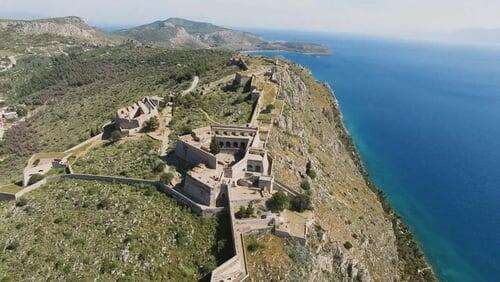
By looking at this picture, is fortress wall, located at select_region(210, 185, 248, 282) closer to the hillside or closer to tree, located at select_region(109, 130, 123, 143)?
the hillside

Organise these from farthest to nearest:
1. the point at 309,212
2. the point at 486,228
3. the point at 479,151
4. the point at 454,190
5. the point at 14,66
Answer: the point at 14,66 < the point at 479,151 < the point at 454,190 < the point at 486,228 < the point at 309,212

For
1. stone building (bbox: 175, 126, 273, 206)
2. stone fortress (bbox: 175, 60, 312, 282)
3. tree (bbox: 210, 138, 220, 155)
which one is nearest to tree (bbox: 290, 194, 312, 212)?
stone fortress (bbox: 175, 60, 312, 282)

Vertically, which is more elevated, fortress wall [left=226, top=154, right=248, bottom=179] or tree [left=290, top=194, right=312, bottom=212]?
fortress wall [left=226, top=154, right=248, bottom=179]

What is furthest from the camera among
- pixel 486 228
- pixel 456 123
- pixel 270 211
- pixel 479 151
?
pixel 456 123

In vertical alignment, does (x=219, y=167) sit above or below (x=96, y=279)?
above

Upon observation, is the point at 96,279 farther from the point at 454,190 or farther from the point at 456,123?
the point at 456,123

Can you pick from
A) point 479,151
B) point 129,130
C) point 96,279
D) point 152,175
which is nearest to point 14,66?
point 129,130
